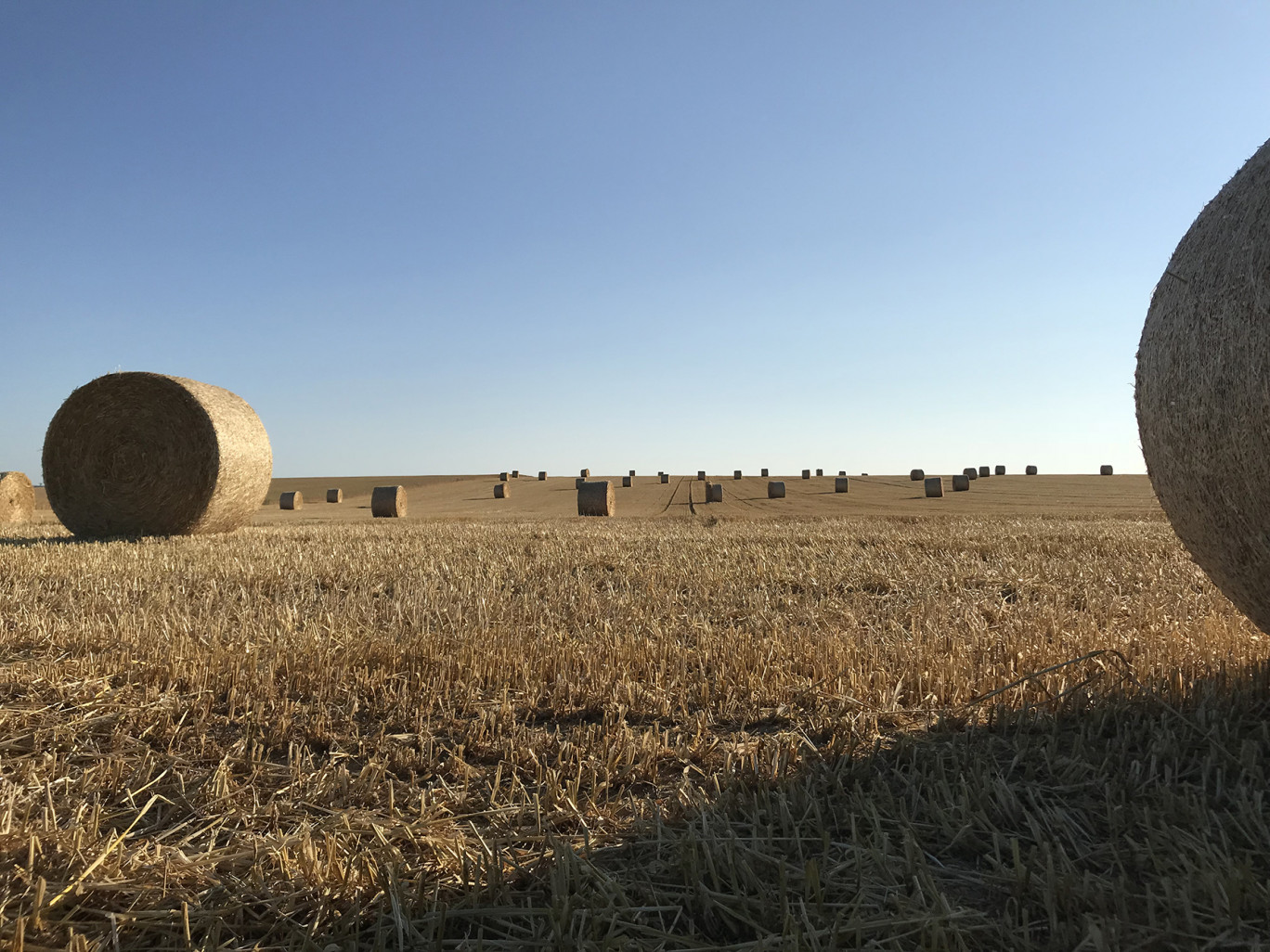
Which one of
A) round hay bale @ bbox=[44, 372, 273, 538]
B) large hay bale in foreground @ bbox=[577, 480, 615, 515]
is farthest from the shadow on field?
large hay bale in foreground @ bbox=[577, 480, 615, 515]

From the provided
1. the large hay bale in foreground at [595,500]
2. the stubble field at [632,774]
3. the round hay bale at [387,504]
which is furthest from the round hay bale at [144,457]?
the large hay bale in foreground at [595,500]

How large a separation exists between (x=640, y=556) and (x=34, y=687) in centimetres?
538

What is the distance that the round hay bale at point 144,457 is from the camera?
38.9 ft

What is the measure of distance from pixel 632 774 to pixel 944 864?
102 centimetres

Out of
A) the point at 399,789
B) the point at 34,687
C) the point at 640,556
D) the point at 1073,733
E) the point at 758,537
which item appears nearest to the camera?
the point at 399,789

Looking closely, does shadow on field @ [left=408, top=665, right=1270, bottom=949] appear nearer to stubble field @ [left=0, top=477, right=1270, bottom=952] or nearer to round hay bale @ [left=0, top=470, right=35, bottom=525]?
stubble field @ [left=0, top=477, right=1270, bottom=952]

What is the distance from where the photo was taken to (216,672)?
12.3 ft

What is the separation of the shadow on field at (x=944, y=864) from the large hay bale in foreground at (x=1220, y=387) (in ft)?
2.69

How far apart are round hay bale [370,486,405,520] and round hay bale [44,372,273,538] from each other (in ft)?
32.4

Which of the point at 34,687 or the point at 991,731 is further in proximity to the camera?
the point at 34,687

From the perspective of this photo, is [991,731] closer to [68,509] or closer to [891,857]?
[891,857]

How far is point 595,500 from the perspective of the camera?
2128 centimetres

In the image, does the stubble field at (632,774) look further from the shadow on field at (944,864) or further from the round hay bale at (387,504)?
the round hay bale at (387,504)

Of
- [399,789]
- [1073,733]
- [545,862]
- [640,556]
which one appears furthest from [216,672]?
[640,556]
